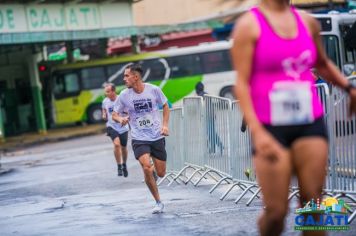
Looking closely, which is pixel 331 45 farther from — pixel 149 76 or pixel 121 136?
pixel 149 76

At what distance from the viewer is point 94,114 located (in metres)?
39.9

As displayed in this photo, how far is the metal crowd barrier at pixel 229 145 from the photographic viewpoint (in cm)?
848

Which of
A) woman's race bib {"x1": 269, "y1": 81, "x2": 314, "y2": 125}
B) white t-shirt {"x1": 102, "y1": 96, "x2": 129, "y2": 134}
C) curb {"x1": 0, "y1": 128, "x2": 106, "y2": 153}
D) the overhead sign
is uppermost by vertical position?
the overhead sign

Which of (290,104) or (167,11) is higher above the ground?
(167,11)

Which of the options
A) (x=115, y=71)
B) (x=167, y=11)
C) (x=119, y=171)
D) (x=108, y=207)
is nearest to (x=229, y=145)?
(x=108, y=207)

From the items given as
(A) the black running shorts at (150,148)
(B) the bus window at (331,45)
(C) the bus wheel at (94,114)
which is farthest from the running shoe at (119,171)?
(C) the bus wheel at (94,114)

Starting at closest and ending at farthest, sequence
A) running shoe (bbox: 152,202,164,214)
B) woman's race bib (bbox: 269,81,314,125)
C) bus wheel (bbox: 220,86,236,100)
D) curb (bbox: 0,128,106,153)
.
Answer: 1. woman's race bib (bbox: 269,81,314,125)
2. running shoe (bbox: 152,202,164,214)
3. curb (bbox: 0,128,106,153)
4. bus wheel (bbox: 220,86,236,100)

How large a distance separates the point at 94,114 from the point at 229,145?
1138 inches

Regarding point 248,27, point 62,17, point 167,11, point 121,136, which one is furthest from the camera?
point 167,11

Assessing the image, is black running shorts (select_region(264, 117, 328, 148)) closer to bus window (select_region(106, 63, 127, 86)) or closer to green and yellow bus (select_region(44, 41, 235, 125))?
green and yellow bus (select_region(44, 41, 235, 125))

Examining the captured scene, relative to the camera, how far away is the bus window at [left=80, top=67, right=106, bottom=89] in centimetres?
3984

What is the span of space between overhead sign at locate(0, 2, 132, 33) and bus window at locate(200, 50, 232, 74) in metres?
4.10

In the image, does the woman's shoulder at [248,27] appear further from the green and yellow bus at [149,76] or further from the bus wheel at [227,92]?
the green and yellow bus at [149,76]

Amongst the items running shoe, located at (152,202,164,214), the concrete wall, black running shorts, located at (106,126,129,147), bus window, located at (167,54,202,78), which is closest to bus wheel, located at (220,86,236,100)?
bus window, located at (167,54,202,78)
